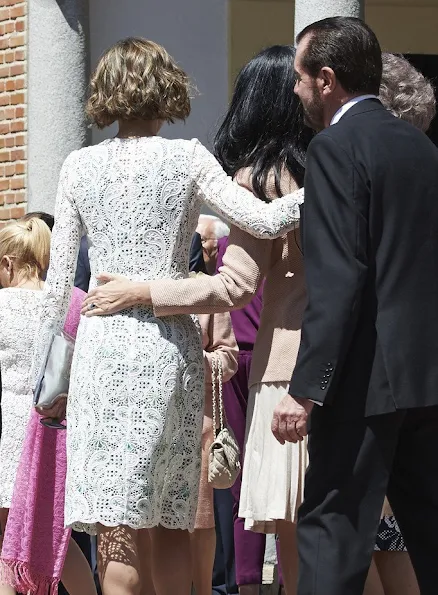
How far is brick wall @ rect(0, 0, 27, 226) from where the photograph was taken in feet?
27.8

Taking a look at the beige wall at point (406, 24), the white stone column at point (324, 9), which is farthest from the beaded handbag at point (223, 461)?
the beige wall at point (406, 24)

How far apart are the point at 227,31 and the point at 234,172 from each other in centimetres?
438

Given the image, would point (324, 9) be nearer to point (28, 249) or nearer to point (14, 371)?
point (28, 249)

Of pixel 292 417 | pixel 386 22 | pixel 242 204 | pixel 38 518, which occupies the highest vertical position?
pixel 242 204

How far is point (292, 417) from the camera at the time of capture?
363cm

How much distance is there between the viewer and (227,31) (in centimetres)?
869

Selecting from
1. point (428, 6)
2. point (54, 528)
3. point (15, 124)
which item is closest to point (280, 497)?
point (54, 528)

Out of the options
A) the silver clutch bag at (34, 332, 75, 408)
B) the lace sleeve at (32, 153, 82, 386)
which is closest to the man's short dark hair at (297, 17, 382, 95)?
the lace sleeve at (32, 153, 82, 386)

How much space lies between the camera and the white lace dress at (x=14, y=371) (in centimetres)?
562

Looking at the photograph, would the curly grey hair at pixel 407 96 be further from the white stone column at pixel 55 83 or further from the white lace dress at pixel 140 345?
the white stone column at pixel 55 83

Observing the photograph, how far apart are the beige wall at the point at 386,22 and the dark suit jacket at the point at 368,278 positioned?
213 inches

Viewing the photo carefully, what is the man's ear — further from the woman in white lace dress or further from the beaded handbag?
the beaded handbag

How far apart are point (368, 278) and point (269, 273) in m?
0.93

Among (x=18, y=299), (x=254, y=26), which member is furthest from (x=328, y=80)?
(x=254, y=26)
